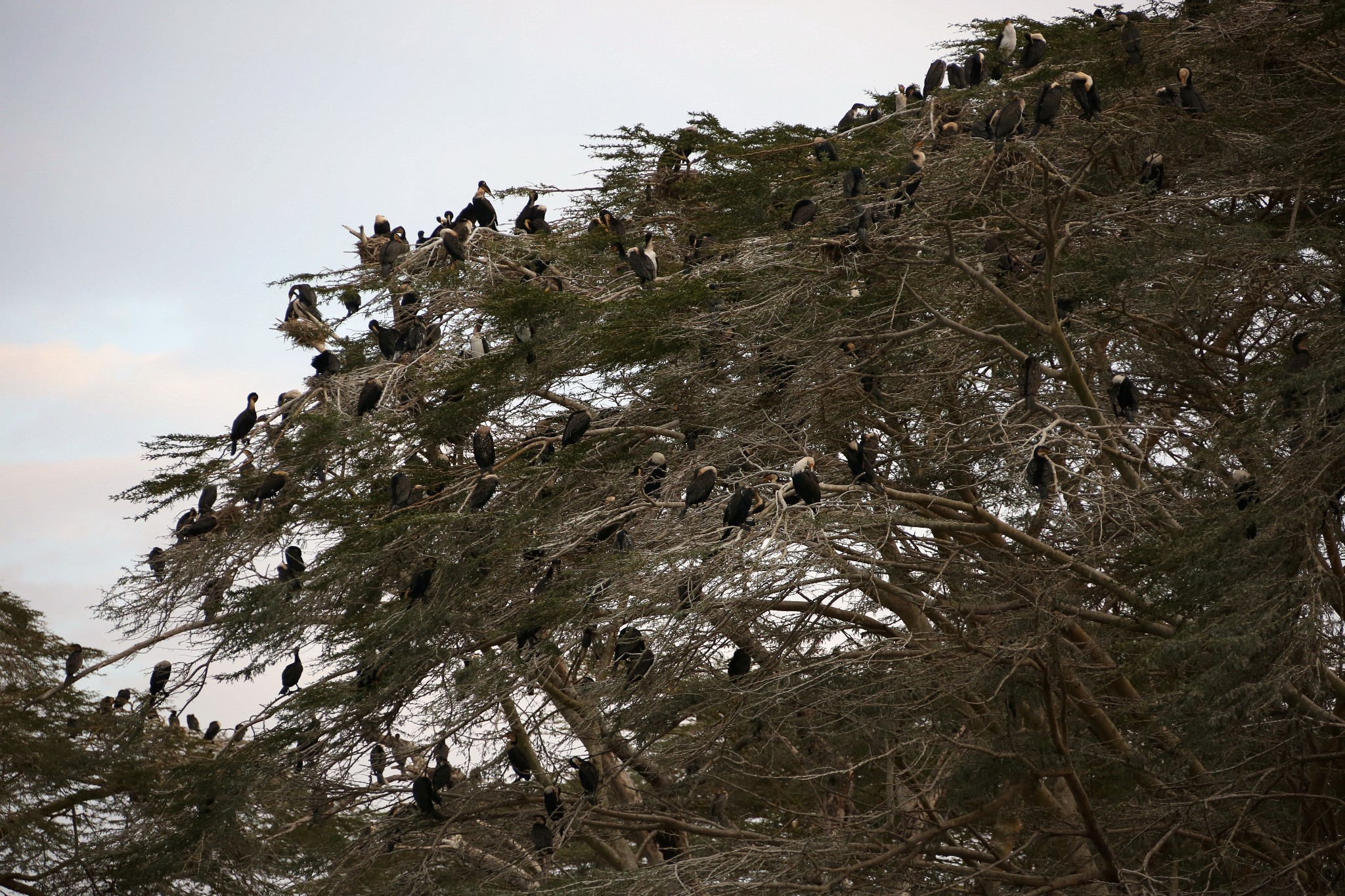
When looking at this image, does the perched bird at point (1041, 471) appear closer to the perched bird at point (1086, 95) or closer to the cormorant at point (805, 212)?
the perched bird at point (1086, 95)

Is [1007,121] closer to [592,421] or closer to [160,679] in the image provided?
[592,421]

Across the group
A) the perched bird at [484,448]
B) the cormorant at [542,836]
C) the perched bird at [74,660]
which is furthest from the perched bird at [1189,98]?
the perched bird at [74,660]

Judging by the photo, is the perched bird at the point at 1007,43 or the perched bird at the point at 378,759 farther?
the perched bird at the point at 1007,43

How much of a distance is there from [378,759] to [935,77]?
7.08 metres

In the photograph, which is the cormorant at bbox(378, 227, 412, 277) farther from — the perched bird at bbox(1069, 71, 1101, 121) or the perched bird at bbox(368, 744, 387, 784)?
the perched bird at bbox(1069, 71, 1101, 121)

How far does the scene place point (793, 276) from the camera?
24.1 feet

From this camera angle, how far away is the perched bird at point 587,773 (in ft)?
21.7

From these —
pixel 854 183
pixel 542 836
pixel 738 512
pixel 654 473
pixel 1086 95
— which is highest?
pixel 854 183

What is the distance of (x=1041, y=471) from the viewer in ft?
19.6

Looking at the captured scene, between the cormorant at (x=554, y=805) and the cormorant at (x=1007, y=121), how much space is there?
445 cm

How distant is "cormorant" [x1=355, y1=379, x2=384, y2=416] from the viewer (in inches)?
297

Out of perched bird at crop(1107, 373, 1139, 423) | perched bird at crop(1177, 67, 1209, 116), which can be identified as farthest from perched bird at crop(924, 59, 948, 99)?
perched bird at crop(1107, 373, 1139, 423)

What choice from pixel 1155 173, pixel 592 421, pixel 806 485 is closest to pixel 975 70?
pixel 1155 173

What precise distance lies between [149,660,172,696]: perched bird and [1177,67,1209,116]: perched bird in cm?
788
